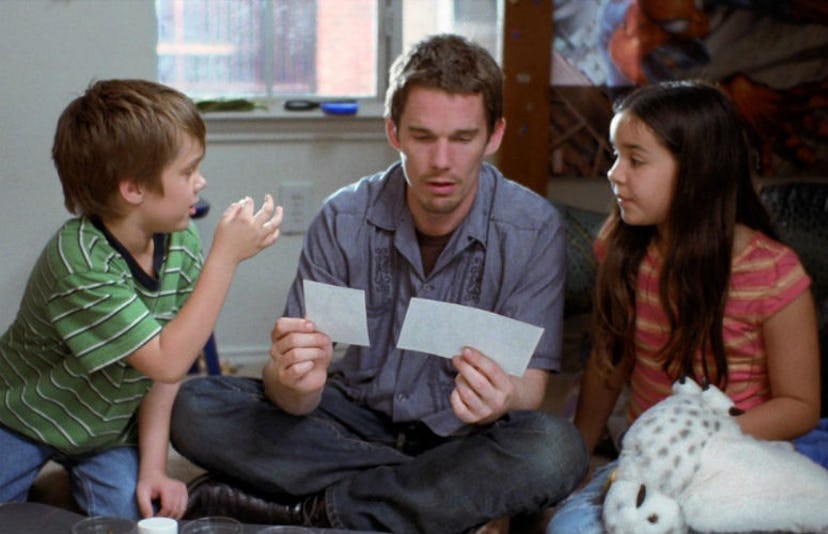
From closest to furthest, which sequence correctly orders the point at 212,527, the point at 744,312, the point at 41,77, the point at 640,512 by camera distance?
the point at 212,527
the point at 640,512
the point at 744,312
the point at 41,77

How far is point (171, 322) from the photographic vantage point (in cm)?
198

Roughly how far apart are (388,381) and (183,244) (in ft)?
1.46

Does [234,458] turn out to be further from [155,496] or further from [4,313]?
[4,313]

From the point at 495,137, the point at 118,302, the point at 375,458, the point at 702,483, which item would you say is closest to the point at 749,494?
the point at 702,483

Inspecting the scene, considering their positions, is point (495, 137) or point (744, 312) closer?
point (744, 312)

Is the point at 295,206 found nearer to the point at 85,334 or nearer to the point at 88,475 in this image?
the point at 88,475

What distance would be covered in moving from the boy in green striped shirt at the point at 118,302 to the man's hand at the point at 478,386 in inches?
15.0

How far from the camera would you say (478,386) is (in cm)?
191

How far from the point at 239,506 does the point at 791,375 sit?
3.26 ft

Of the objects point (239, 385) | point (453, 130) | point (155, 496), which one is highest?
point (453, 130)

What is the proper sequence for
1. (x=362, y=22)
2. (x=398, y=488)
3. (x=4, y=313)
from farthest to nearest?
(x=362, y=22) → (x=4, y=313) → (x=398, y=488)

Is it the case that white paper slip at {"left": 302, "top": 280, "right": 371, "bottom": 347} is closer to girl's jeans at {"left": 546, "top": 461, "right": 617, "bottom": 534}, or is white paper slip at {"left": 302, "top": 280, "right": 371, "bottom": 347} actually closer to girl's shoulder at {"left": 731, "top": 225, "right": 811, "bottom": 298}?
girl's jeans at {"left": 546, "top": 461, "right": 617, "bottom": 534}

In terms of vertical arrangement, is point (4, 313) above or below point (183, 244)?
below

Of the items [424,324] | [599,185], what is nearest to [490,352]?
[424,324]
